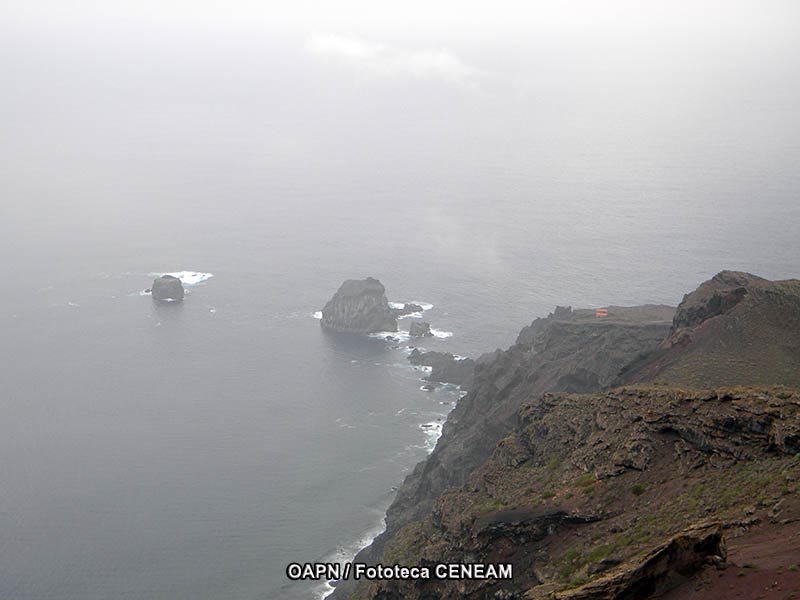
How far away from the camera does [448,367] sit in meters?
142

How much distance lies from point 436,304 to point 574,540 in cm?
13051

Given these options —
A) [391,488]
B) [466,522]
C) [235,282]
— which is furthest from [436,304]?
[466,522]

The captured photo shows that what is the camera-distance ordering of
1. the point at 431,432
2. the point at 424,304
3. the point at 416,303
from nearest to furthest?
the point at 431,432 < the point at 424,304 < the point at 416,303

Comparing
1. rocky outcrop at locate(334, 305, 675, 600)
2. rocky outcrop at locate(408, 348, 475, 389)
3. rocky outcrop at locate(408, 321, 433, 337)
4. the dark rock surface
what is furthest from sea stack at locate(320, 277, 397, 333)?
rocky outcrop at locate(334, 305, 675, 600)

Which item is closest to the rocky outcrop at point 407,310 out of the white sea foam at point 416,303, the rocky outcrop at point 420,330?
the white sea foam at point 416,303

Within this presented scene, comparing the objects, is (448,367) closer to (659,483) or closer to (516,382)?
(516,382)

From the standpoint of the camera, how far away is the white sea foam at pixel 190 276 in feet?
633

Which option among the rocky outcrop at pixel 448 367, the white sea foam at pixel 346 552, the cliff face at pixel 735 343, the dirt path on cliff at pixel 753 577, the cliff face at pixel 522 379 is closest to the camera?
the dirt path on cliff at pixel 753 577

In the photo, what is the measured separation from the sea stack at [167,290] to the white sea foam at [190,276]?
1209 centimetres

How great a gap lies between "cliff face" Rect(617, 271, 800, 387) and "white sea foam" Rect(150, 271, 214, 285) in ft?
436

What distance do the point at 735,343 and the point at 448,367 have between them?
7881 centimetres

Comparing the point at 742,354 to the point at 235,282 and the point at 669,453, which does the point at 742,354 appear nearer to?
the point at 669,453

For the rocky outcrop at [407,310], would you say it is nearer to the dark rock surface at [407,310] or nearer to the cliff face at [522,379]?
the dark rock surface at [407,310]

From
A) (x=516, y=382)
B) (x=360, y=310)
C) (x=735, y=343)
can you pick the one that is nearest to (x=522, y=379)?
(x=516, y=382)
